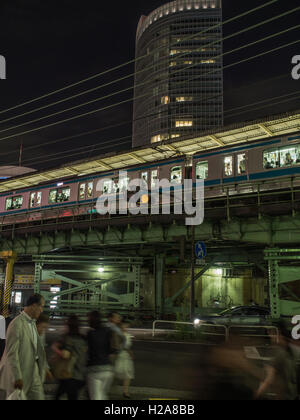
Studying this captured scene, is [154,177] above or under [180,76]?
under

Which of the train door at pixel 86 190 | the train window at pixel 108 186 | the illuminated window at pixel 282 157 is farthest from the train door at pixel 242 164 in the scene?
the train door at pixel 86 190

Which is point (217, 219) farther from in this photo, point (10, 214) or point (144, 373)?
point (10, 214)

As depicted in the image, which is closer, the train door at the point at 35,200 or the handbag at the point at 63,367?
the handbag at the point at 63,367

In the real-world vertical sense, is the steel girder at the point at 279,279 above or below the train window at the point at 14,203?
below

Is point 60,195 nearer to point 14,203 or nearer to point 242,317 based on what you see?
point 14,203

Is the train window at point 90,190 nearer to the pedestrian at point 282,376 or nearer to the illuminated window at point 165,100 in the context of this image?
the pedestrian at point 282,376

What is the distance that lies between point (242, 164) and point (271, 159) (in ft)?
5.41

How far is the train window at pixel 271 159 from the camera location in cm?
2039

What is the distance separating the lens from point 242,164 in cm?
2155

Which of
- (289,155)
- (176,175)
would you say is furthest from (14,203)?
(289,155)

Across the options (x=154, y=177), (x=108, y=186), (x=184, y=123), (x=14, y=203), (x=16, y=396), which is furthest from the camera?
(x=184, y=123)

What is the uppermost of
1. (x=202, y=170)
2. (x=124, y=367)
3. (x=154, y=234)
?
(x=202, y=170)

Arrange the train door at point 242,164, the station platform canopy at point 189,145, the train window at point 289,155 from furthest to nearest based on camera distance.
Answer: the station platform canopy at point 189,145, the train door at point 242,164, the train window at point 289,155

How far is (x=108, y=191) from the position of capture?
2719 cm
